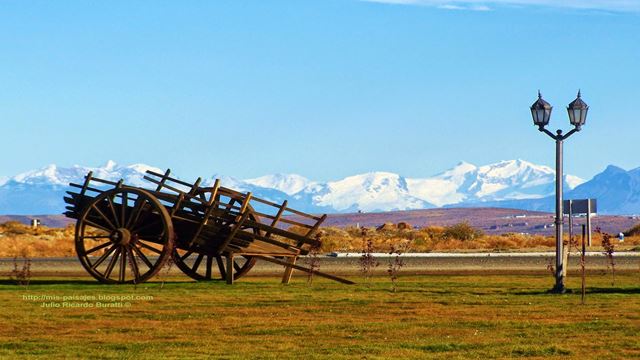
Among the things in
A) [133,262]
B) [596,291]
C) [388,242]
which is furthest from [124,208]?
[388,242]

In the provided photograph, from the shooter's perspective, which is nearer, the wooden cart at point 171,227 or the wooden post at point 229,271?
the wooden cart at point 171,227

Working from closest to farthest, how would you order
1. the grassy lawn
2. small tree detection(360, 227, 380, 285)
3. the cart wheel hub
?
the grassy lawn < the cart wheel hub < small tree detection(360, 227, 380, 285)

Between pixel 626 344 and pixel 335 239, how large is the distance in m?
49.7

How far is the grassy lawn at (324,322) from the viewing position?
57.6 ft

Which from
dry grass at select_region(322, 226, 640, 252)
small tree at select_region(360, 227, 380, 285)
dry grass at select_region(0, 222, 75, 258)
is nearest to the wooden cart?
small tree at select_region(360, 227, 380, 285)

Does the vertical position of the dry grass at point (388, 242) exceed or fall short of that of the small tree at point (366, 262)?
it exceeds it

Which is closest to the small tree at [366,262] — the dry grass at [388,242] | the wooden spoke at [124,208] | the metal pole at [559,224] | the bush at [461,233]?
the metal pole at [559,224]

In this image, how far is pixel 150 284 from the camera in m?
30.0

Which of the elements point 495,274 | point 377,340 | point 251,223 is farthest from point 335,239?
point 377,340

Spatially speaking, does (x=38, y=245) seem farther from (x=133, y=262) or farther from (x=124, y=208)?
(x=133, y=262)

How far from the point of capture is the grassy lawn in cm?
1755

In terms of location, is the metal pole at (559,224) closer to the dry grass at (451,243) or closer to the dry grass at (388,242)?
the dry grass at (388,242)

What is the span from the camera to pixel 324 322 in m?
21.2

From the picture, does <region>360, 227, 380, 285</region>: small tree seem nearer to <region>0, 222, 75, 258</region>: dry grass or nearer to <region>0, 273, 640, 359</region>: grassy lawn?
<region>0, 273, 640, 359</region>: grassy lawn
